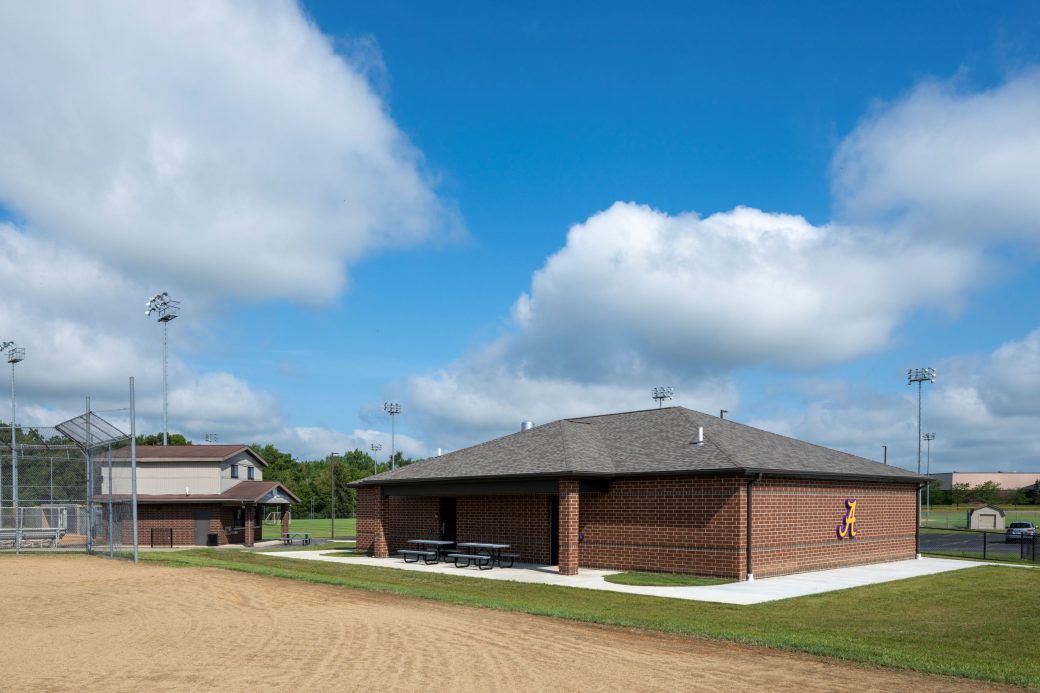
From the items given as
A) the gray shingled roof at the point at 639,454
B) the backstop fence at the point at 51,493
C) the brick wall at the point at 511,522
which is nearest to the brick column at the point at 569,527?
the gray shingled roof at the point at 639,454

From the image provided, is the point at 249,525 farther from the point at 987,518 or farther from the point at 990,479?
the point at 990,479

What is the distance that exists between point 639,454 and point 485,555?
A: 20.6 feet

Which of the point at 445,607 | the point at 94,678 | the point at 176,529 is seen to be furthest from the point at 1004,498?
the point at 94,678

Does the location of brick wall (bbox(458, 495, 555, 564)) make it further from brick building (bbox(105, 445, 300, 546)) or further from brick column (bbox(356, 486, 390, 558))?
brick building (bbox(105, 445, 300, 546))

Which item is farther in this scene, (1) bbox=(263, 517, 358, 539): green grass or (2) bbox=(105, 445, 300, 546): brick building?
(1) bbox=(263, 517, 358, 539): green grass

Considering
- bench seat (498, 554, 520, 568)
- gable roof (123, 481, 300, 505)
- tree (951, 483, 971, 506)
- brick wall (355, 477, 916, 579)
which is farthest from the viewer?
tree (951, 483, 971, 506)

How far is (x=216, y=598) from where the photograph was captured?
1789 centimetres

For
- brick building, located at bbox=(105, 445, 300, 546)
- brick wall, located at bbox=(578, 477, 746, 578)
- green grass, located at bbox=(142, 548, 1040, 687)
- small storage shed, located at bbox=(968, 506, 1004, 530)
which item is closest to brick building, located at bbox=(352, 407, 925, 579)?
brick wall, located at bbox=(578, 477, 746, 578)

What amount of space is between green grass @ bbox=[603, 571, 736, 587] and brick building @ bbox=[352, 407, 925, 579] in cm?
37

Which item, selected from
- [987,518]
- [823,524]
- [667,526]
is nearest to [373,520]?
[667,526]

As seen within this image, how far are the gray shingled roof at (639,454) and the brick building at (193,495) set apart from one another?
13.3m

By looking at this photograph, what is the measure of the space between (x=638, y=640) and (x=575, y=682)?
317cm

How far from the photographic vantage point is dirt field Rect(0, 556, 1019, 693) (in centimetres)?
1031

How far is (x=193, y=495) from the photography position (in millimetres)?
41844
